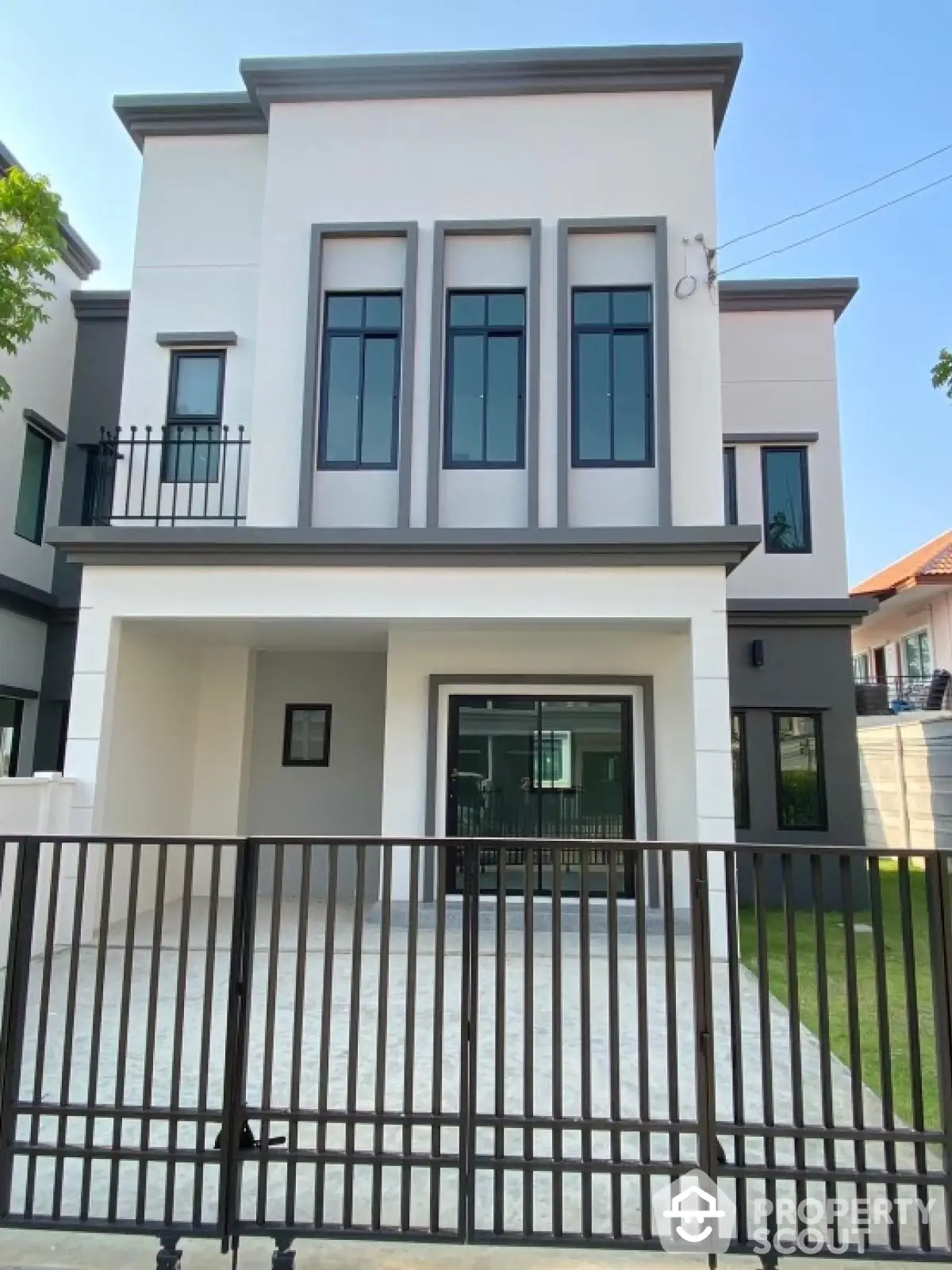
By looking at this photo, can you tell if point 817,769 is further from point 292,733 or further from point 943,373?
point 292,733

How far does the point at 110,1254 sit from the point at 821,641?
29.8 feet

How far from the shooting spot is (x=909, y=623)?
18203mm

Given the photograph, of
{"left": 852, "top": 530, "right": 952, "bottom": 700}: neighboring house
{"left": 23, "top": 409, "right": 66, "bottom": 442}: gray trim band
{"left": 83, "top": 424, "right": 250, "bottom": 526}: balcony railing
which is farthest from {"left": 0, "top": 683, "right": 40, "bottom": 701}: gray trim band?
{"left": 852, "top": 530, "right": 952, "bottom": 700}: neighboring house

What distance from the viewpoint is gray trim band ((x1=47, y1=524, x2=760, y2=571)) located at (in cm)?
665

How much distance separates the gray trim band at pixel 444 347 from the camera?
7312mm

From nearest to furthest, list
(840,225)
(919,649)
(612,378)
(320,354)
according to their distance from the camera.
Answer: (612,378), (320,354), (840,225), (919,649)

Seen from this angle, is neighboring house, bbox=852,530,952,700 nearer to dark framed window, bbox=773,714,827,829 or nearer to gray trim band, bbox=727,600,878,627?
gray trim band, bbox=727,600,878,627

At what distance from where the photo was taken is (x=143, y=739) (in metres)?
7.80

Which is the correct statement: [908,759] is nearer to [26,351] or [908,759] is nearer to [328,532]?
[328,532]

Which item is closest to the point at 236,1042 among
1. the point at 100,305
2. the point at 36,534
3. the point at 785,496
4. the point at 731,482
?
the point at 36,534

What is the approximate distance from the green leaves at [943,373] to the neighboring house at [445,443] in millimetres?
1820

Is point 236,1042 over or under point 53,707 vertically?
under

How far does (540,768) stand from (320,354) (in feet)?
15.7

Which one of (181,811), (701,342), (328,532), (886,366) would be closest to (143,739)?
(181,811)
